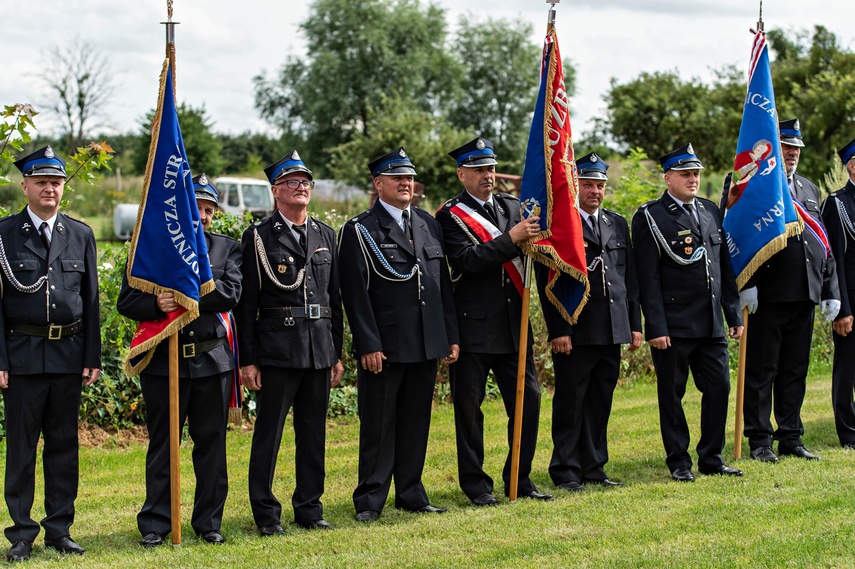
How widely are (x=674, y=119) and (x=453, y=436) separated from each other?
32.5 metres

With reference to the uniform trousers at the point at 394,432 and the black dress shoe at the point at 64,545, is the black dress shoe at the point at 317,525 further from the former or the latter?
the black dress shoe at the point at 64,545

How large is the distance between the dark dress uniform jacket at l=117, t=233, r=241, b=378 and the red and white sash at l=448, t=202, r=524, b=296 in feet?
5.22

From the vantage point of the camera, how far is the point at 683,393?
24.5 feet

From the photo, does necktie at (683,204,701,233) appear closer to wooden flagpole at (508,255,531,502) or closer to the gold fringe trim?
the gold fringe trim

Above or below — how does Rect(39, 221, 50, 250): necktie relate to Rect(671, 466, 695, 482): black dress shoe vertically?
Answer: above

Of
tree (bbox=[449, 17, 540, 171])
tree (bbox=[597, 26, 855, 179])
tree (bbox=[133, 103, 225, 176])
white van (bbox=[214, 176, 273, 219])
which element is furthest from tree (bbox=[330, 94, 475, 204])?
tree (bbox=[449, 17, 540, 171])

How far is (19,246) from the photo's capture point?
19.4ft

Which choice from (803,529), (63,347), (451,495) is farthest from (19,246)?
(803,529)

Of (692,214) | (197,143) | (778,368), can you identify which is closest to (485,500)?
(692,214)

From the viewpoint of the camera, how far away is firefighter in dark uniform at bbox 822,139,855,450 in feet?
27.2

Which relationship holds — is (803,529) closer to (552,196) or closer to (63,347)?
(552,196)

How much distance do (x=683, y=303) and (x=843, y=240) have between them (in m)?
1.84

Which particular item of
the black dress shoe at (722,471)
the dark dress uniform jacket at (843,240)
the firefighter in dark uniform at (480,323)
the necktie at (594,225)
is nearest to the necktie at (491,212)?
the firefighter in dark uniform at (480,323)

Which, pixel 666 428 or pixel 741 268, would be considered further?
pixel 741 268
